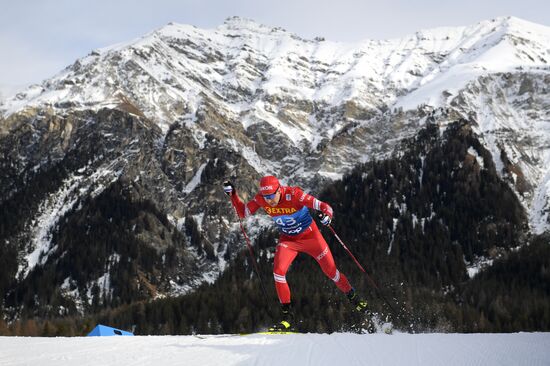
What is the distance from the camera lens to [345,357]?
8922 millimetres

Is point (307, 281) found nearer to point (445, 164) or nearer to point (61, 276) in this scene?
point (61, 276)

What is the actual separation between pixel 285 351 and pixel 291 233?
483 centimetres

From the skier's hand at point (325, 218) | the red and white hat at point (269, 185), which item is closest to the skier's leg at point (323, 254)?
the skier's hand at point (325, 218)

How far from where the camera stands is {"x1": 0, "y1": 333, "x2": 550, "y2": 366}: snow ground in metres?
8.50

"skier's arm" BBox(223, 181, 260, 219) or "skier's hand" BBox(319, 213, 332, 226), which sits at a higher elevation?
"skier's arm" BBox(223, 181, 260, 219)

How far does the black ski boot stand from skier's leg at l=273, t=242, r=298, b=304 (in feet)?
0.59

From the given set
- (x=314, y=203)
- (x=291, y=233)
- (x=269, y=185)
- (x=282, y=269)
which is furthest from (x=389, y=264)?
(x=269, y=185)

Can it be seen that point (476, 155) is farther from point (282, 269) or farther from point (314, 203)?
point (282, 269)

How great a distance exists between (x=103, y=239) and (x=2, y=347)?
584ft

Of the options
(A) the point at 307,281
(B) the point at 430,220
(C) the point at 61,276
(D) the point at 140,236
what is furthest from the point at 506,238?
(C) the point at 61,276

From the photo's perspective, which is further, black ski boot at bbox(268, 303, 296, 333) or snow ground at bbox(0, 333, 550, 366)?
black ski boot at bbox(268, 303, 296, 333)

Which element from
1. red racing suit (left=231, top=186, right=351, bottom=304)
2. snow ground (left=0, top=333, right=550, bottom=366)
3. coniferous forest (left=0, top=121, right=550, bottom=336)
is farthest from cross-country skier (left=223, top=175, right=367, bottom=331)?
coniferous forest (left=0, top=121, right=550, bottom=336)

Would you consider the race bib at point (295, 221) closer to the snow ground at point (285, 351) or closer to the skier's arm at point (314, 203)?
the skier's arm at point (314, 203)

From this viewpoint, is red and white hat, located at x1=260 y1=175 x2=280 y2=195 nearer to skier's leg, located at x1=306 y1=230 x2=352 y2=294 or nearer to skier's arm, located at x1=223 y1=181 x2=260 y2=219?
skier's arm, located at x1=223 y1=181 x2=260 y2=219
